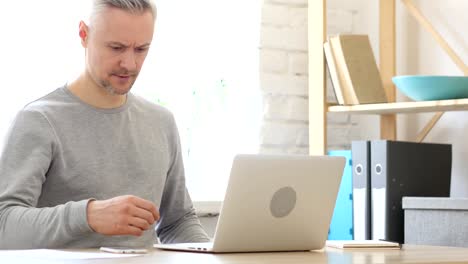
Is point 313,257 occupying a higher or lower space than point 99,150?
lower

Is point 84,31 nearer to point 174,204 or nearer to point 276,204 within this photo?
point 174,204

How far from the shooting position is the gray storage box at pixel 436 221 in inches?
99.3

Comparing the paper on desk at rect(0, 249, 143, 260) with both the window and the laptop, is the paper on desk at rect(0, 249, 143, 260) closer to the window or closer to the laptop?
the laptop

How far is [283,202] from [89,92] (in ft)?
2.13

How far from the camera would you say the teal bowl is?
2734 mm

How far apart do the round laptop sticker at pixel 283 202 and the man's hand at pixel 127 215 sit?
0.22 meters

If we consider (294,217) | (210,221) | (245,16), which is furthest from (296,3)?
(294,217)

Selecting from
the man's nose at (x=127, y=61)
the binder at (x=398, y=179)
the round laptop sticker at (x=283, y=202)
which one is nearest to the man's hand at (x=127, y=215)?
the round laptop sticker at (x=283, y=202)

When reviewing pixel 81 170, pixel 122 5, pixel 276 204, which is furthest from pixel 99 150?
pixel 276 204

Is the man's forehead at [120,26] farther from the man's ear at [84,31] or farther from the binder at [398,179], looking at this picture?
the binder at [398,179]

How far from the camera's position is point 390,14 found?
10.5 ft

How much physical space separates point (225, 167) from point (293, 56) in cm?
45

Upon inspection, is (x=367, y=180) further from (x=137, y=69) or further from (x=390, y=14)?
(x=137, y=69)

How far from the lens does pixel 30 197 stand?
1.97 meters
